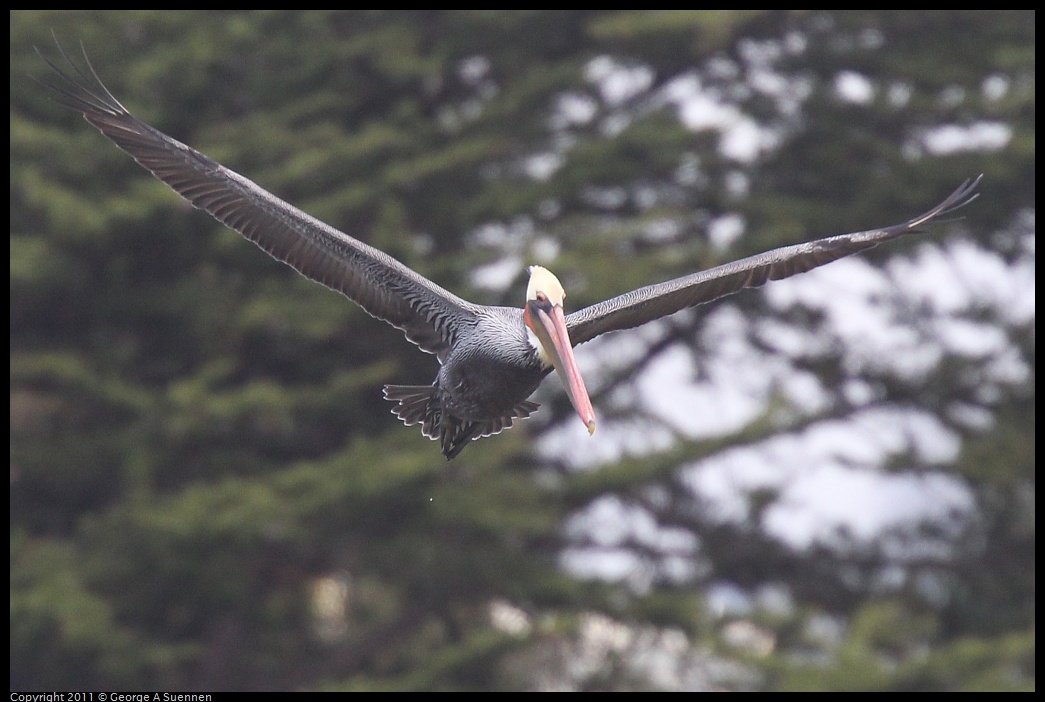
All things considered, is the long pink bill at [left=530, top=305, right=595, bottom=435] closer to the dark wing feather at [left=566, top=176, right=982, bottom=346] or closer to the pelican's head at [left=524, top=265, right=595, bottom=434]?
the pelican's head at [left=524, top=265, right=595, bottom=434]

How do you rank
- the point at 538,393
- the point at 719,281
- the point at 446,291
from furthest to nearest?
the point at 538,393
the point at 719,281
the point at 446,291

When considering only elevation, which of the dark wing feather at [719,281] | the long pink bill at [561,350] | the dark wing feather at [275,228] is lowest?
the long pink bill at [561,350]

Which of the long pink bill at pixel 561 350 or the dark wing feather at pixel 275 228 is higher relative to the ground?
the dark wing feather at pixel 275 228

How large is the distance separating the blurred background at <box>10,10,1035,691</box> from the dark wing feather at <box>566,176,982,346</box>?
24.6 ft

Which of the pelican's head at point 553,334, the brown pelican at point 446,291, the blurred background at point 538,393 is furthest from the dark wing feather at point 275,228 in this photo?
the blurred background at point 538,393

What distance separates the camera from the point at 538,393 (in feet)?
55.2

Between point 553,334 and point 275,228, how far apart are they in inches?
63.0

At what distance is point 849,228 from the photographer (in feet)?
52.6

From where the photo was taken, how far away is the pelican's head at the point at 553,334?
6.63 meters

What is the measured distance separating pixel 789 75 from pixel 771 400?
12.1 feet

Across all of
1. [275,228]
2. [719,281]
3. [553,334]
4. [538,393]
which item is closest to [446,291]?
[553,334]

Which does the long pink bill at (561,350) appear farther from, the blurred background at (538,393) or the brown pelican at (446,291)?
the blurred background at (538,393)

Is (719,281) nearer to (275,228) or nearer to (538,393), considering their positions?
(275,228)

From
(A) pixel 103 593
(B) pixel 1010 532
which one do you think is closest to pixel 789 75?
(B) pixel 1010 532
